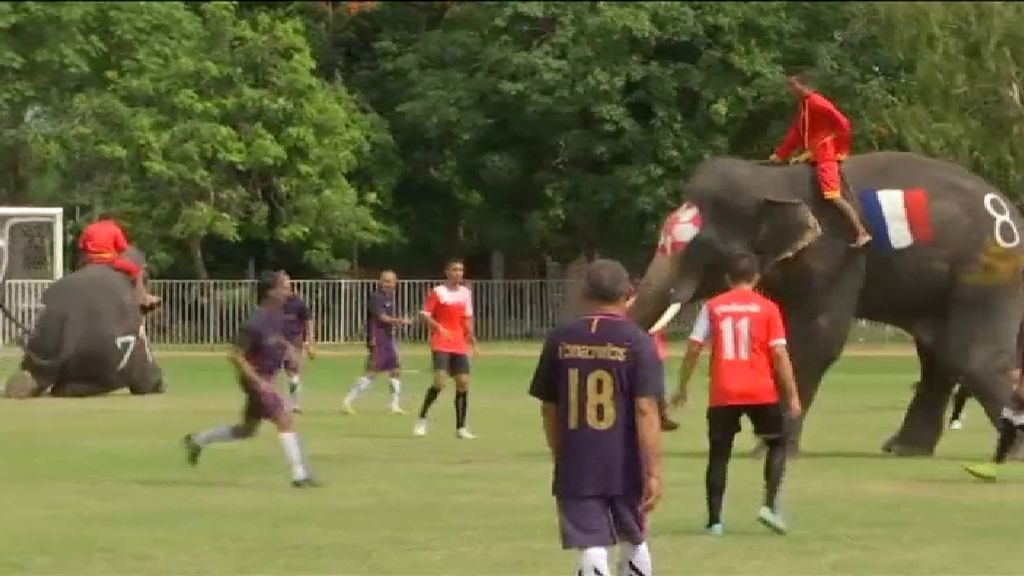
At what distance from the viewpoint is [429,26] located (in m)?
58.8

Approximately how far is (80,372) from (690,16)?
26.1 m

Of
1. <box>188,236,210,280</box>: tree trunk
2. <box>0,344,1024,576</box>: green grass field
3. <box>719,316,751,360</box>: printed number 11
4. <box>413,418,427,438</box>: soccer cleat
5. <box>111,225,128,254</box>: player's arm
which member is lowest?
<box>0,344,1024,576</box>: green grass field

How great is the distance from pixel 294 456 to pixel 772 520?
182 inches

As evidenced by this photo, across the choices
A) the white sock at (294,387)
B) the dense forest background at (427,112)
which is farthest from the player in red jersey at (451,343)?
the dense forest background at (427,112)

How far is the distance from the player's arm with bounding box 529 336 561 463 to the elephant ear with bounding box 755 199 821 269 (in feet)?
36.7

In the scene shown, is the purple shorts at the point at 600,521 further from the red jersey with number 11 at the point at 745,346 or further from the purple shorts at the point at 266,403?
the purple shorts at the point at 266,403

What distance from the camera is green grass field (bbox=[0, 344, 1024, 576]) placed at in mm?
13133

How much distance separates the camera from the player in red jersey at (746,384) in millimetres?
14352

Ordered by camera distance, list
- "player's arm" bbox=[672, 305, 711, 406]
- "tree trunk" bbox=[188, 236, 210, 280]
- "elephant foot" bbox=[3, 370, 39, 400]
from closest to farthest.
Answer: "player's arm" bbox=[672, 305, 711, 406] < "elephant foot" bbox=[3, 370, 39, 400] < "tree trunk" bbox=[188, 236, 210, 280]

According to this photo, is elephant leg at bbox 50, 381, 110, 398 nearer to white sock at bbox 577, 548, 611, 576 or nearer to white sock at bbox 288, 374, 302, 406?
white sock at bbox 288, 374, 302, 406

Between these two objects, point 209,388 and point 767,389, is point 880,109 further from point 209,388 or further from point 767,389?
point 767,389

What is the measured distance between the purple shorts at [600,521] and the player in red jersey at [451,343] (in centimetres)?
1307

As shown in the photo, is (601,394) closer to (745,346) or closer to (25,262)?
(745,346)

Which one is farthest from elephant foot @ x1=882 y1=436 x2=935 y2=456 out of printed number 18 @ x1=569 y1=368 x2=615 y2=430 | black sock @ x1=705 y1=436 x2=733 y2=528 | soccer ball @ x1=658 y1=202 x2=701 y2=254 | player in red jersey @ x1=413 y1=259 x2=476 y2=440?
printed number 18 @ x1=569 y1=368 x2=615 y2=430
